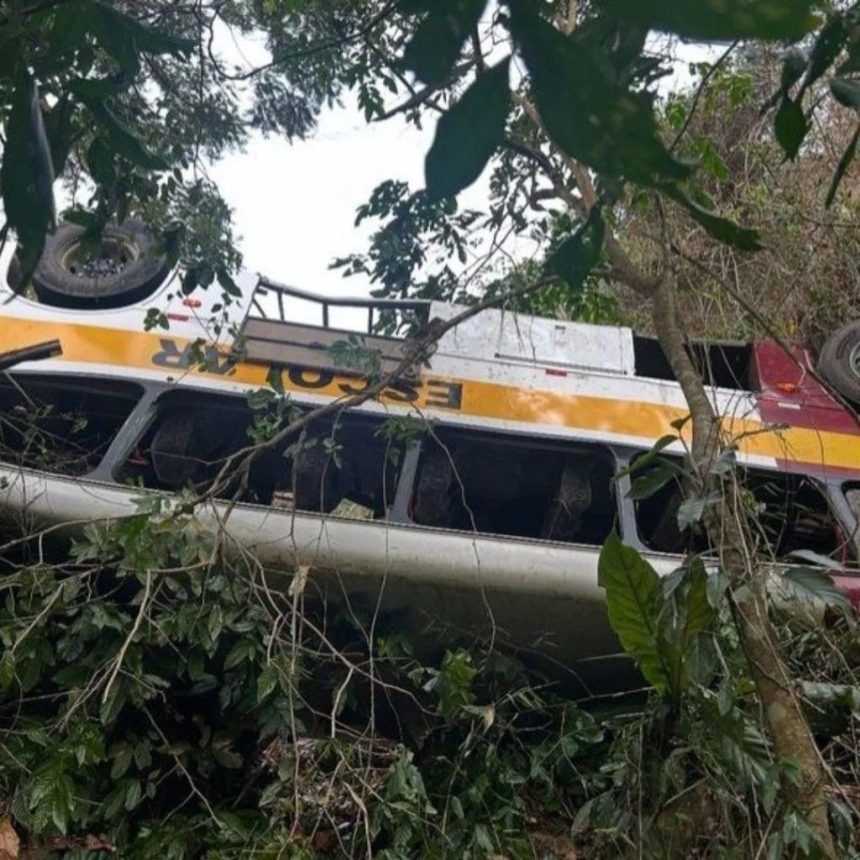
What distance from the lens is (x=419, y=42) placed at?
32.6 inches

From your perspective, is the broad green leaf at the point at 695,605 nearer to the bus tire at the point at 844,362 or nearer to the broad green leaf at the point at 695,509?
the broad green leaf at the point at 695,509

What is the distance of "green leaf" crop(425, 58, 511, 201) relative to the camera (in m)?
0.88

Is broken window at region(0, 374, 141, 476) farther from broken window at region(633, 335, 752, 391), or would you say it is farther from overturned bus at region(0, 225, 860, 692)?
broken window at region(633, 335, 752, 391)

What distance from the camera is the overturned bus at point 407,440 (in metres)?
3.86

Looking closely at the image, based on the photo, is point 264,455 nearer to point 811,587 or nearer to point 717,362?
point 717,362

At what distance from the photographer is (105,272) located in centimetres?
474

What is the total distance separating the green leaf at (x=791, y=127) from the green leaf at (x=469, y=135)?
630 mm

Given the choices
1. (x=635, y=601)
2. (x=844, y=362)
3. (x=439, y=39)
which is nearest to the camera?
(x=439, y=39)

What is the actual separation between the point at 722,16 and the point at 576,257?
24.3 inches

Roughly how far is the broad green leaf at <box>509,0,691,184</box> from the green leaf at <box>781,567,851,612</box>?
194cm

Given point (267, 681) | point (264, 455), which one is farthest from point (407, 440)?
point (267, 681)

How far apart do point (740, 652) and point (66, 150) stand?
2.19m

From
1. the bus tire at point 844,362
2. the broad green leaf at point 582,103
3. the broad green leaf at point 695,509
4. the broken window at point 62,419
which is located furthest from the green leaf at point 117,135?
the bus tire at point 844,362

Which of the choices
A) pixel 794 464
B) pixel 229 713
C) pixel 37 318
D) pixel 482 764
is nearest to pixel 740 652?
pixel 482 764
